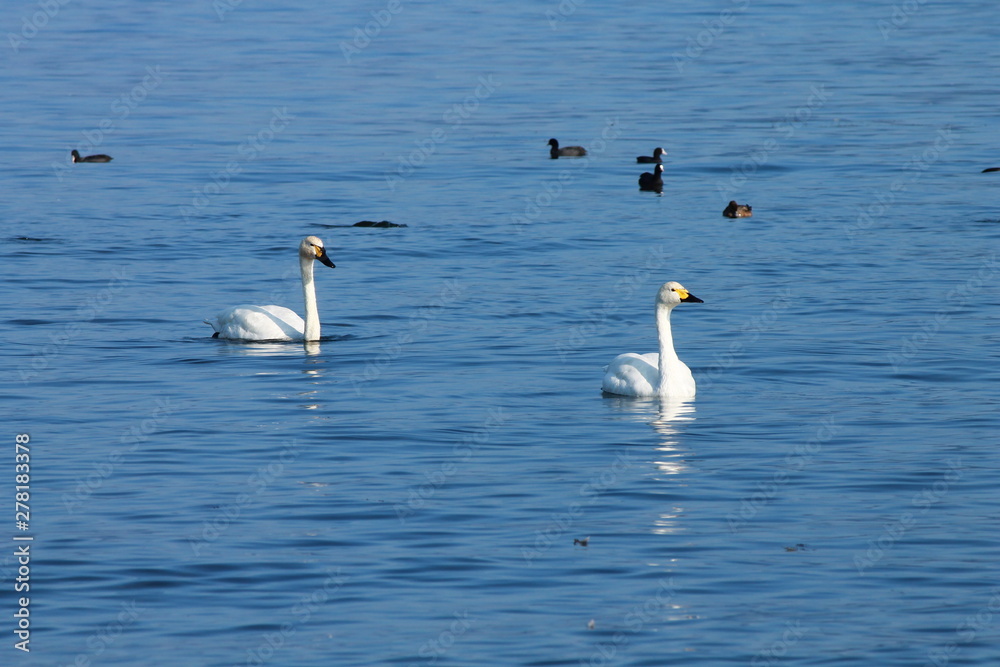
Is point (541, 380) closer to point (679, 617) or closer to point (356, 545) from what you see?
point (356, 545)

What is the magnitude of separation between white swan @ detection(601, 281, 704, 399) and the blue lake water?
0.60ft

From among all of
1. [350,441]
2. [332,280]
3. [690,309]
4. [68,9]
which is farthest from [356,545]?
[68,9]

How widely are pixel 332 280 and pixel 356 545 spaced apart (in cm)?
1325

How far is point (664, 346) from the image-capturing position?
1653cm

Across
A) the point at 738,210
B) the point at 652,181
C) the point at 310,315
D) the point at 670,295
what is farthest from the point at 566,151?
the point at 670,295

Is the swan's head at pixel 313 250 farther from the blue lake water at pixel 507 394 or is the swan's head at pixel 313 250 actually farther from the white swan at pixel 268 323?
the blue lake water at pixel 507 394

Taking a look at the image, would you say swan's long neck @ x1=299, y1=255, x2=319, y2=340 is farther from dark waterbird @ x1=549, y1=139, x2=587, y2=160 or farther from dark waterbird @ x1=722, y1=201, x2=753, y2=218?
dark waterbird @ x1=549, y1=139, x2=587, y2=160

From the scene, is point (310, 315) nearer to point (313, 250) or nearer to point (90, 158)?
point (313, 250)

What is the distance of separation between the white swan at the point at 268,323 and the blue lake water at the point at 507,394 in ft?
0.72

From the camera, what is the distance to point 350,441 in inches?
579

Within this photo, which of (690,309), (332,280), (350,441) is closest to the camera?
(350,441)

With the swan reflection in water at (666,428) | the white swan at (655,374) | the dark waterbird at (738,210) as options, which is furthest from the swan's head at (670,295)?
the dark waterbird at (738,210)

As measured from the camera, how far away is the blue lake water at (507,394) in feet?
33.7

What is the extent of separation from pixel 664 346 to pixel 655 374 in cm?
37
